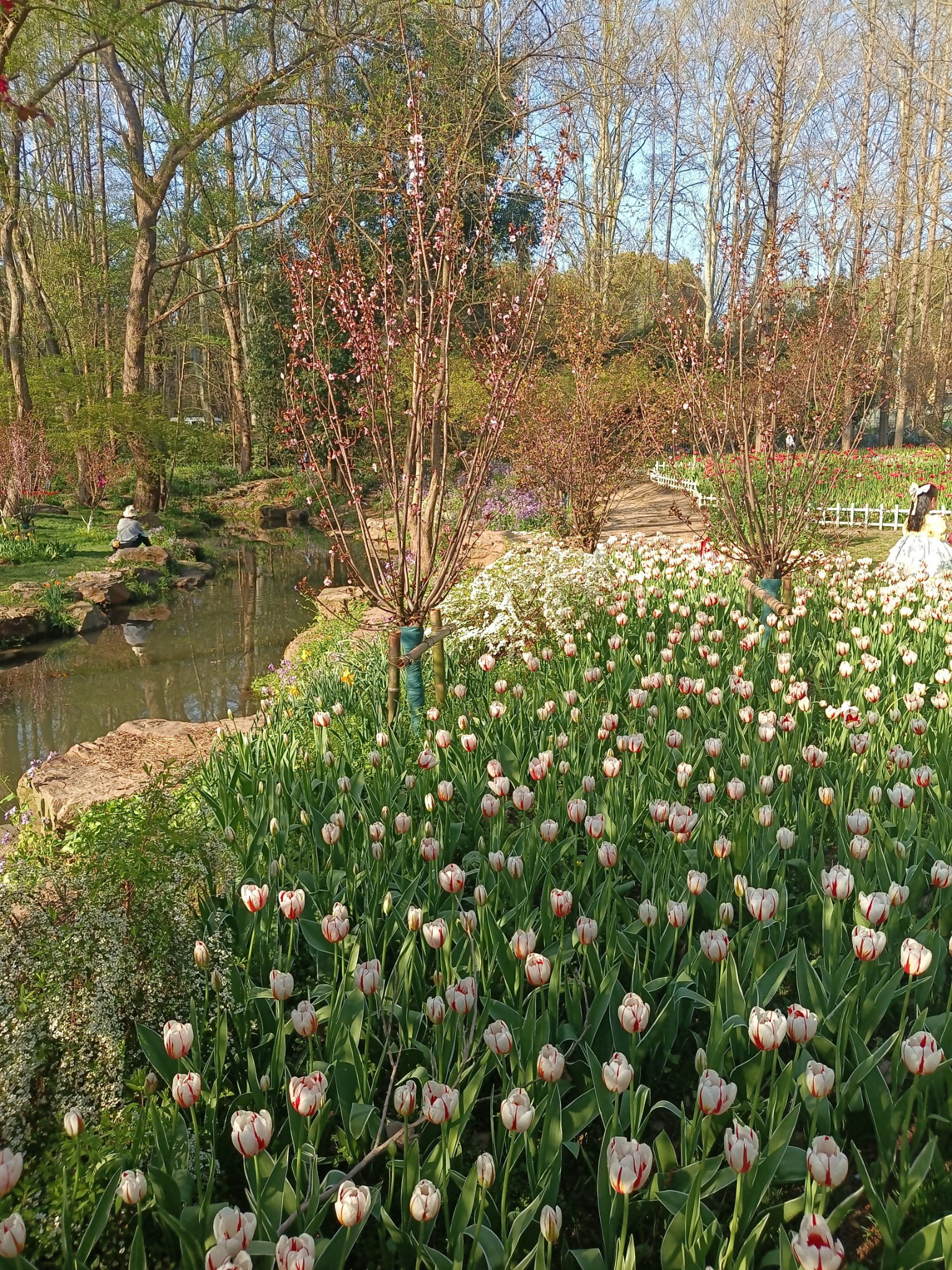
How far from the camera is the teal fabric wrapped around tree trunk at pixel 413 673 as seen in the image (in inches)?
168

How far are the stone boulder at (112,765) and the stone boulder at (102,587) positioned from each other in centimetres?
688

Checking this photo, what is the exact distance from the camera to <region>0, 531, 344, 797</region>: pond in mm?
7617

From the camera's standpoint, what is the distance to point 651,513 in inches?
659

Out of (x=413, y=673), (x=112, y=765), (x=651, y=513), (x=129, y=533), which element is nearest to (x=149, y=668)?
(x=112, y=765)

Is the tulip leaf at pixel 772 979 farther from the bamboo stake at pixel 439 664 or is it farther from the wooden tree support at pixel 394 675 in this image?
the bamboo stake at pixel 439 664

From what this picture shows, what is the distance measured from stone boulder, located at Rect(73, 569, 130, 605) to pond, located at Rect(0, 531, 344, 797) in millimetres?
237

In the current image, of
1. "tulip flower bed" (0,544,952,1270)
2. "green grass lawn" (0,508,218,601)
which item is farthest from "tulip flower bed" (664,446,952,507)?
"tulip flower bed" (0,544,952,1270)

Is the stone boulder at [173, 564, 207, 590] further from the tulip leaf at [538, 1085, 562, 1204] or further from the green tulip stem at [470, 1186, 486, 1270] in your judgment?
the green tulip stem at [470, 1186, 486, 1270]

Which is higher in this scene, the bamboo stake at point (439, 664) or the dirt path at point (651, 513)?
the dirt path at point (651, 513)

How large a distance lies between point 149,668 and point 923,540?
7734 mm

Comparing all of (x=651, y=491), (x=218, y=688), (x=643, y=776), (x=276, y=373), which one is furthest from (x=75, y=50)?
(x=643, y=776)

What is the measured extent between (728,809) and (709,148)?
27.9 m

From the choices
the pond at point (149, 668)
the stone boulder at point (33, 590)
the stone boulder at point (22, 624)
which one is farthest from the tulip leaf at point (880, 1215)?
the stone boulder at point (33, 590)

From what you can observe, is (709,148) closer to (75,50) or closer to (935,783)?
(75,50)
